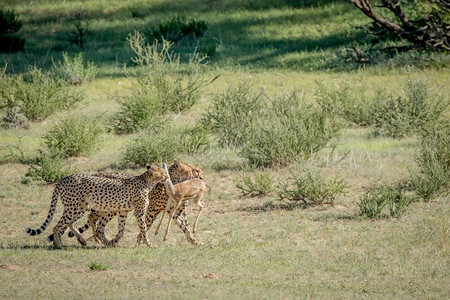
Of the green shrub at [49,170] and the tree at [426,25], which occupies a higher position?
the tree at [426,25]

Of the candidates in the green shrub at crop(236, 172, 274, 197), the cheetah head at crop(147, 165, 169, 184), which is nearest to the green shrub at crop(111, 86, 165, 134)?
the green shrub at crop(236, 172, 274, 197)

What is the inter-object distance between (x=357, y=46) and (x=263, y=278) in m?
16.9

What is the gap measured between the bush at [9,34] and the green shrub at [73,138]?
11186 millimetres

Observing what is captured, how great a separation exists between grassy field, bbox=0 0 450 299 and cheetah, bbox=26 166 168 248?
39 centimetres

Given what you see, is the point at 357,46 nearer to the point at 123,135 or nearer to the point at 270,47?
the point at 270,47

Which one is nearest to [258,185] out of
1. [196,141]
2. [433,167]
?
[196,141]

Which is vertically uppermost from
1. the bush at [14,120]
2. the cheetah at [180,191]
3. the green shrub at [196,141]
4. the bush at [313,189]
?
the cheetah at [180,191]

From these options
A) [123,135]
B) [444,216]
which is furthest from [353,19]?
[444,216]

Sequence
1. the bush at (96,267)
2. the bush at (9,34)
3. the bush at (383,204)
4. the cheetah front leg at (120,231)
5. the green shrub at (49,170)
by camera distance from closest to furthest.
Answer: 1. the bush at (96,267)
2. the cheetah front leg at (120,231)
3. the bush at (383,204)
4. the green shrub at (49,170)
5. the bush at (9,34)

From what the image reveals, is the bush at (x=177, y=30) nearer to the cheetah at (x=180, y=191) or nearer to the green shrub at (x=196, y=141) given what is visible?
the green shrub at (x=196, y=141)

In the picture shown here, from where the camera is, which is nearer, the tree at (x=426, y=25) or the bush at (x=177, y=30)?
the tree at (x=426, y=25)

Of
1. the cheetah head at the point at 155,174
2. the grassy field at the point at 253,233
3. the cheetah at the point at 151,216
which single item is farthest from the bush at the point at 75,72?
the cheetah head at the point at 155,174

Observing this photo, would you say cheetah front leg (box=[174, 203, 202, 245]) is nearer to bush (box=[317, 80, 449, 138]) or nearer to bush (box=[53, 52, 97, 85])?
bush (box=[317, 80, 449, 138])

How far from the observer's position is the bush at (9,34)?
84.9ft
